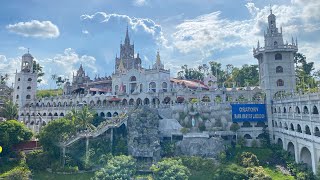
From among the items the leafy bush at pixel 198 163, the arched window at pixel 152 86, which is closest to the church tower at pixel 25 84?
the arched window at pixel 152 86

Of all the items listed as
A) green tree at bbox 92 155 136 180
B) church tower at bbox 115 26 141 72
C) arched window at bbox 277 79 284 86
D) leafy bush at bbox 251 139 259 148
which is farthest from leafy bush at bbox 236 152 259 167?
church tower at bbox 115 26 141 72

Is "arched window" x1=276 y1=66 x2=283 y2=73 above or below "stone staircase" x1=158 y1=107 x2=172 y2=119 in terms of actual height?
above

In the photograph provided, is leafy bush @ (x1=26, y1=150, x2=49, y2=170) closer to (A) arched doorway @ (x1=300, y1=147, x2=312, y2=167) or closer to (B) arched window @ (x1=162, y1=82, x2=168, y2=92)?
(B) arched window @ (x1=162, y1=82, x2=168, y2=92)

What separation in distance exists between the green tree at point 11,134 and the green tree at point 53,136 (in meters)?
4.01

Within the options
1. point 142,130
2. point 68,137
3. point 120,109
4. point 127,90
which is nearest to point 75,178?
point 68,137

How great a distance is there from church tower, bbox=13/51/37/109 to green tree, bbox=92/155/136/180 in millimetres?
58841

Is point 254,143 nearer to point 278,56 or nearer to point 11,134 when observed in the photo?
point 278,56

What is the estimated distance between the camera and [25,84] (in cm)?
8919

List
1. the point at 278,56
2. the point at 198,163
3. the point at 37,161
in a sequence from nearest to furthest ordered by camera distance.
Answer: the point at 198,163 → the point at 37,161 → the point at 278,56

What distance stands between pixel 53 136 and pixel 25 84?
44.9 m

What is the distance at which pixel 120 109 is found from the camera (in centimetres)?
6825

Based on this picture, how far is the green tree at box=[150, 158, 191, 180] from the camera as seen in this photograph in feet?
131

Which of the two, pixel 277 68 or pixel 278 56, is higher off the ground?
pixel 278 56

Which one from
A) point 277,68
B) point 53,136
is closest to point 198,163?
point 277,68
